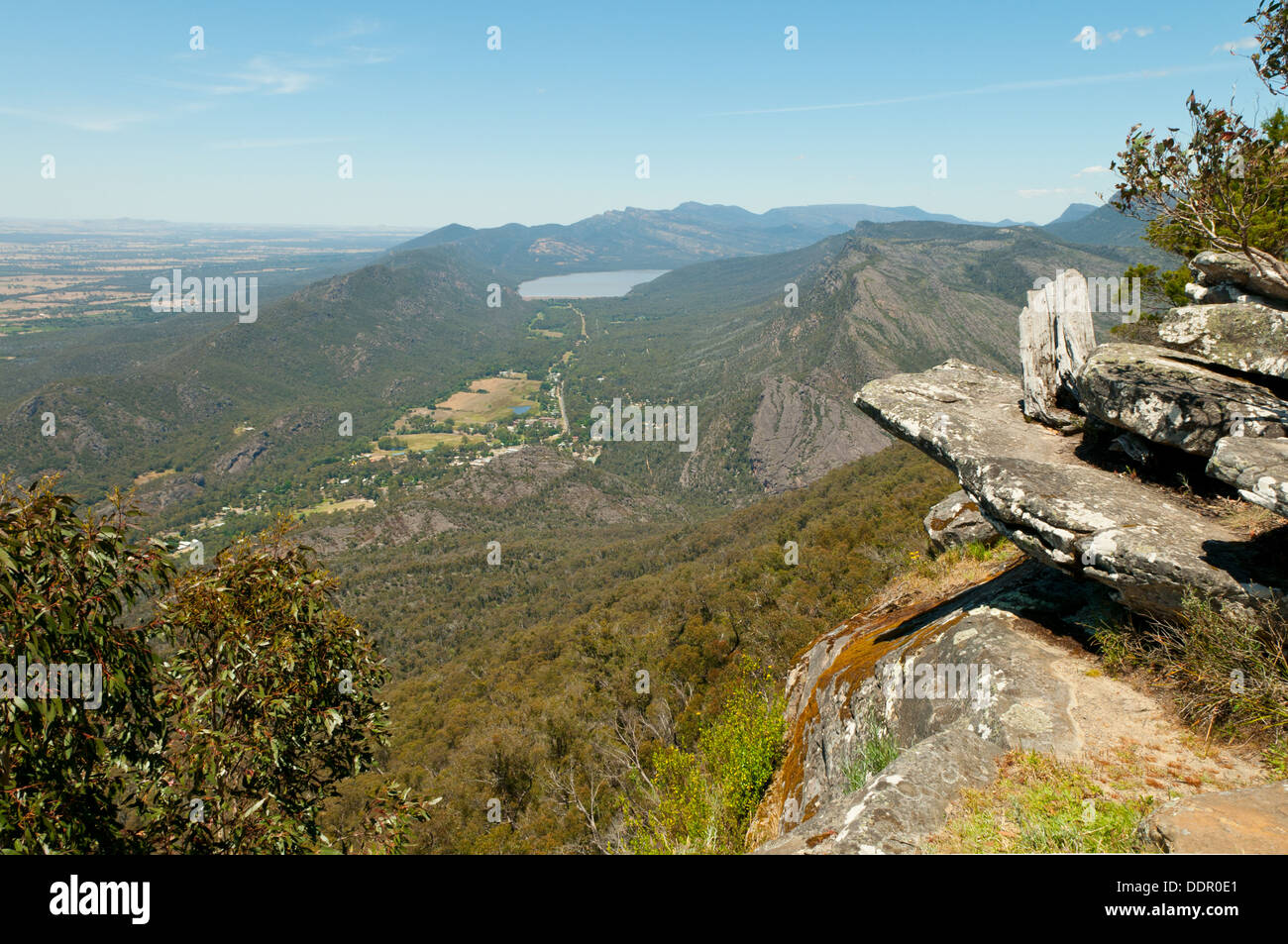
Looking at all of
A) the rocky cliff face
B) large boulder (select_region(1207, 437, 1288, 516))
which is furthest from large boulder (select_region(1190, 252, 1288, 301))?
large boulder (select_region(1207, 437, 1288, 516))

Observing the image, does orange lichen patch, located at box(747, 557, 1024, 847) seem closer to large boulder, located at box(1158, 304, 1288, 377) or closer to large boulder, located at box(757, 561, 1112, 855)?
large boulder, located at box(757, 561, 1112, 855)

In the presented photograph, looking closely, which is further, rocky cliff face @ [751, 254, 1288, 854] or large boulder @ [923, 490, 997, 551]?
large boulder @ [923, 490, 997, 551]

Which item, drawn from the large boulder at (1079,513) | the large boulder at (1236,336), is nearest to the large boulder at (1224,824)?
the large boulder at (1079,513)

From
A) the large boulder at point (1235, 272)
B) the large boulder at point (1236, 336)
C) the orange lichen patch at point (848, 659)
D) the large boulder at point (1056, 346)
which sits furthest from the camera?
the large boulder at point (1056, 346)

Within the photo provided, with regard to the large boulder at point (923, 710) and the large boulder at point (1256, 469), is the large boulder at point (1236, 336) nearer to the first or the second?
the large boulder at point (1256, 469)

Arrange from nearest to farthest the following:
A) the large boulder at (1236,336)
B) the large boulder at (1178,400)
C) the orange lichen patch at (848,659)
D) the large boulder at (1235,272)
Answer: the large boulder at (1178,400)
the large boulder at (1236,336)
the orange lichen patch at (848,659)
the large boulder at (1235,272)
